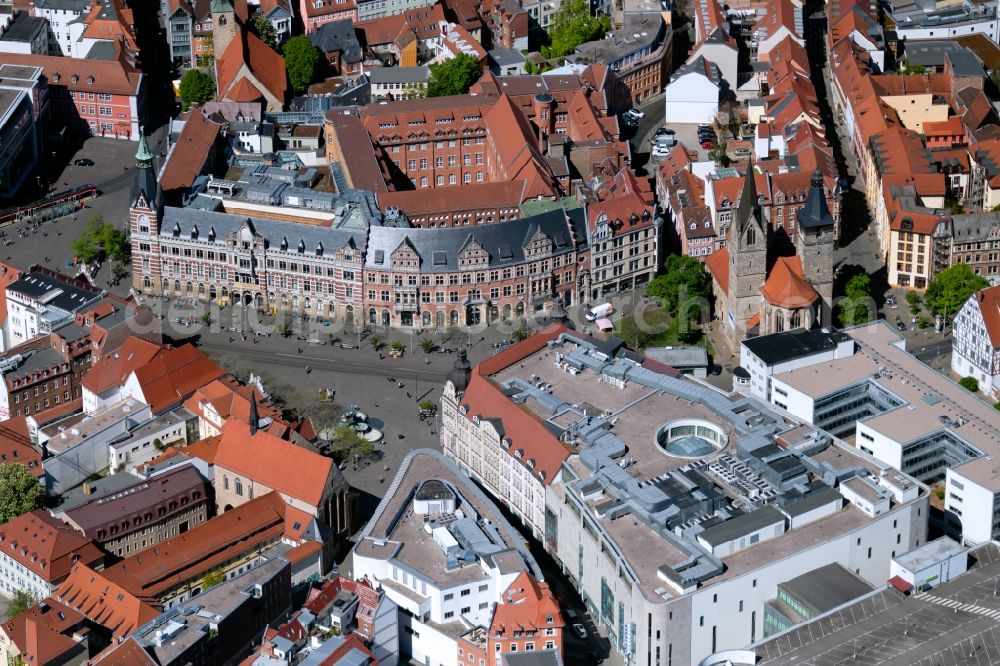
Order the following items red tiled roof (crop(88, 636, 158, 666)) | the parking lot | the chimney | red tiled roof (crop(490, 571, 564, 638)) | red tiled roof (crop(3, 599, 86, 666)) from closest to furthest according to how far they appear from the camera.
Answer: the parking lot → red tiled roof (crop(88, 636, 158, 666)) → red tiled roof (crop(490, 571, 564, 638)) → the chimney → red tiled roof (crop(3, 599, 86, 666))

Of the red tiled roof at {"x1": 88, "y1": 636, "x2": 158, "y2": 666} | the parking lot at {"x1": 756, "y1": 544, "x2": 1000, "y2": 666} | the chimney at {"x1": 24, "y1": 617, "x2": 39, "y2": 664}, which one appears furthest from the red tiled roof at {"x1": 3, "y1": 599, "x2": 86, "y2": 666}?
the parking lot at {"x1": 756, "y1": 544, "x2": 1000, "y2": 666}

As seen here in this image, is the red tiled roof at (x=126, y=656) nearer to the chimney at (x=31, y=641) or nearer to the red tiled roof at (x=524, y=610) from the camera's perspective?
the chimney at (x=31, y=641)

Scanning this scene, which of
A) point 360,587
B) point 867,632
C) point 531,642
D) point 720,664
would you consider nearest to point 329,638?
point 360,587

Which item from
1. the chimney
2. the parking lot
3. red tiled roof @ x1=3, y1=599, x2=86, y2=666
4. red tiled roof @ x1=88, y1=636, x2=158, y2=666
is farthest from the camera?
red tiled roof @ x1=3, y1=599, x2=86, y2=666

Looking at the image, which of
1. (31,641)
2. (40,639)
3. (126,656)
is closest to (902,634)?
(126,656)

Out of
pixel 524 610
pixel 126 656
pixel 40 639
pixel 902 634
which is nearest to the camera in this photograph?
pixel 126 656

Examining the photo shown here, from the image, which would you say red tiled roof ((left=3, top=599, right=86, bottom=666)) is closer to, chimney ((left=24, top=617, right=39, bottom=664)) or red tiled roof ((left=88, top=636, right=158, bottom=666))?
chimney ((left=24, top=617, right=39, bottom=664))

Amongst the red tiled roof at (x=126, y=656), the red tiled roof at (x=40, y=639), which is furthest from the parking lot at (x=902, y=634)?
the red tiled roof at (x=40, y=639)

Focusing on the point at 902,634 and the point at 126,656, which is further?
the point at 902,634

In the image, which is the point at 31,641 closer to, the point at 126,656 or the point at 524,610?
the point at 126,656
